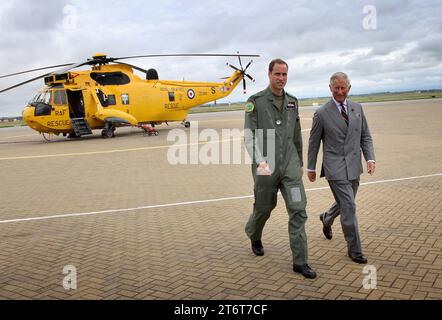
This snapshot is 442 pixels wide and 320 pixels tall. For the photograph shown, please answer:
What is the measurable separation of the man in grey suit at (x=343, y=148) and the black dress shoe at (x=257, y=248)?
940 millimetres

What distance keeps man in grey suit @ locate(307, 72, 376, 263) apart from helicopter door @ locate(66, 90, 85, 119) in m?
18.9

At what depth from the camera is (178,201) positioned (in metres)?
7.63

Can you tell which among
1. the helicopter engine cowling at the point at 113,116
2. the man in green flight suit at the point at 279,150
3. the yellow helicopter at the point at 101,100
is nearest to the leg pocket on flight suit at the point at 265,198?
the man in green flight suit at the point at 279,150

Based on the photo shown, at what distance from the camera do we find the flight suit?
164 inches

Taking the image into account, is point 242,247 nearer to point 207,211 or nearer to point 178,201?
point 207,211

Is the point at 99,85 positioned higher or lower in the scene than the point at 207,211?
higher

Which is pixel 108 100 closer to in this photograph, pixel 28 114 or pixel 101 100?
pixel 101 100

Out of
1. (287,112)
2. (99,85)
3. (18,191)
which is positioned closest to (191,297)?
(287,112)

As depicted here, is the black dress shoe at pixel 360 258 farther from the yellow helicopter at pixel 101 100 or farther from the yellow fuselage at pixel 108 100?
the yellow fuselage at pixel 108 100

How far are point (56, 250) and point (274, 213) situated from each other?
3121 millimetres

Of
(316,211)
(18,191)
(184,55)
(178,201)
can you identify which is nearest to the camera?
(316,211)

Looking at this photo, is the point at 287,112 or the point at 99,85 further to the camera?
the point at 99,85

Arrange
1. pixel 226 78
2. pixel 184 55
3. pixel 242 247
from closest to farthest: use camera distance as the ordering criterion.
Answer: pixel 242 247 < pixel 184 55 < pixel 226 78

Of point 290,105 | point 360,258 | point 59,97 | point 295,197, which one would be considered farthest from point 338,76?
point 59,97
